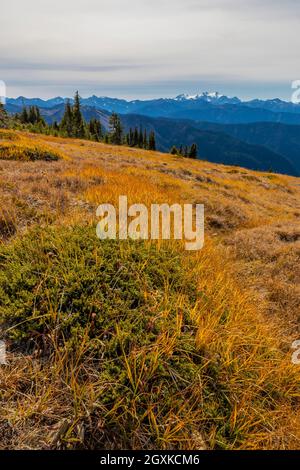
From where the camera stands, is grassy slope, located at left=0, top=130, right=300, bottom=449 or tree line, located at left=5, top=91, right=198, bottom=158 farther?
tree line, located at left=5, top=91, right=198, bottom=158

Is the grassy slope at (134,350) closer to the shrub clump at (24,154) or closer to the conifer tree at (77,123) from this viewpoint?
the shrub clump at (24,154)

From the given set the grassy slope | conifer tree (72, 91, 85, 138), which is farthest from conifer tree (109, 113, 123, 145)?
the grassy slope

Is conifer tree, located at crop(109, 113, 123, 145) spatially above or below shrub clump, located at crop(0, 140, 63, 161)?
above

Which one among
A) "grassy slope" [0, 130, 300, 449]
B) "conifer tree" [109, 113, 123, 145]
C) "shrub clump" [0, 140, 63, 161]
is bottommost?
"grassy slope" [0, 130, 300, 449]

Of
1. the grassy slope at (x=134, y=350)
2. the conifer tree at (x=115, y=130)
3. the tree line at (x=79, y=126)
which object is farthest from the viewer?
the conifer tree at (x=115, y=130)

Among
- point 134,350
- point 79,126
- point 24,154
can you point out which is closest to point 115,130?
point 79,126

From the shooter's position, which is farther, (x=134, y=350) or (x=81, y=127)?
(x=81, y=127)

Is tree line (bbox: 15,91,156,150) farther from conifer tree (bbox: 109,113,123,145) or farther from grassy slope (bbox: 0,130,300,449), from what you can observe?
grassy slope (bbox: 0,130,300,449)

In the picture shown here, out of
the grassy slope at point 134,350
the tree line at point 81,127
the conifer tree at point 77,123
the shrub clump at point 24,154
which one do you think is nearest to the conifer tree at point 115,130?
the tree line at point 81,127

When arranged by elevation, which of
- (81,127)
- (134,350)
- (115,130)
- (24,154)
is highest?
(81,127)

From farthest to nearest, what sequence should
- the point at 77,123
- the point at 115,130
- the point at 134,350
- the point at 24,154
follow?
the point at 115,130, the point at 77,123, the point at 24,154, the point at 134,350

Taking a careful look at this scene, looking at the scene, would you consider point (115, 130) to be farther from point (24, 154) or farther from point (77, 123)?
point (24, 154)

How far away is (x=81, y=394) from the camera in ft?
8.96
